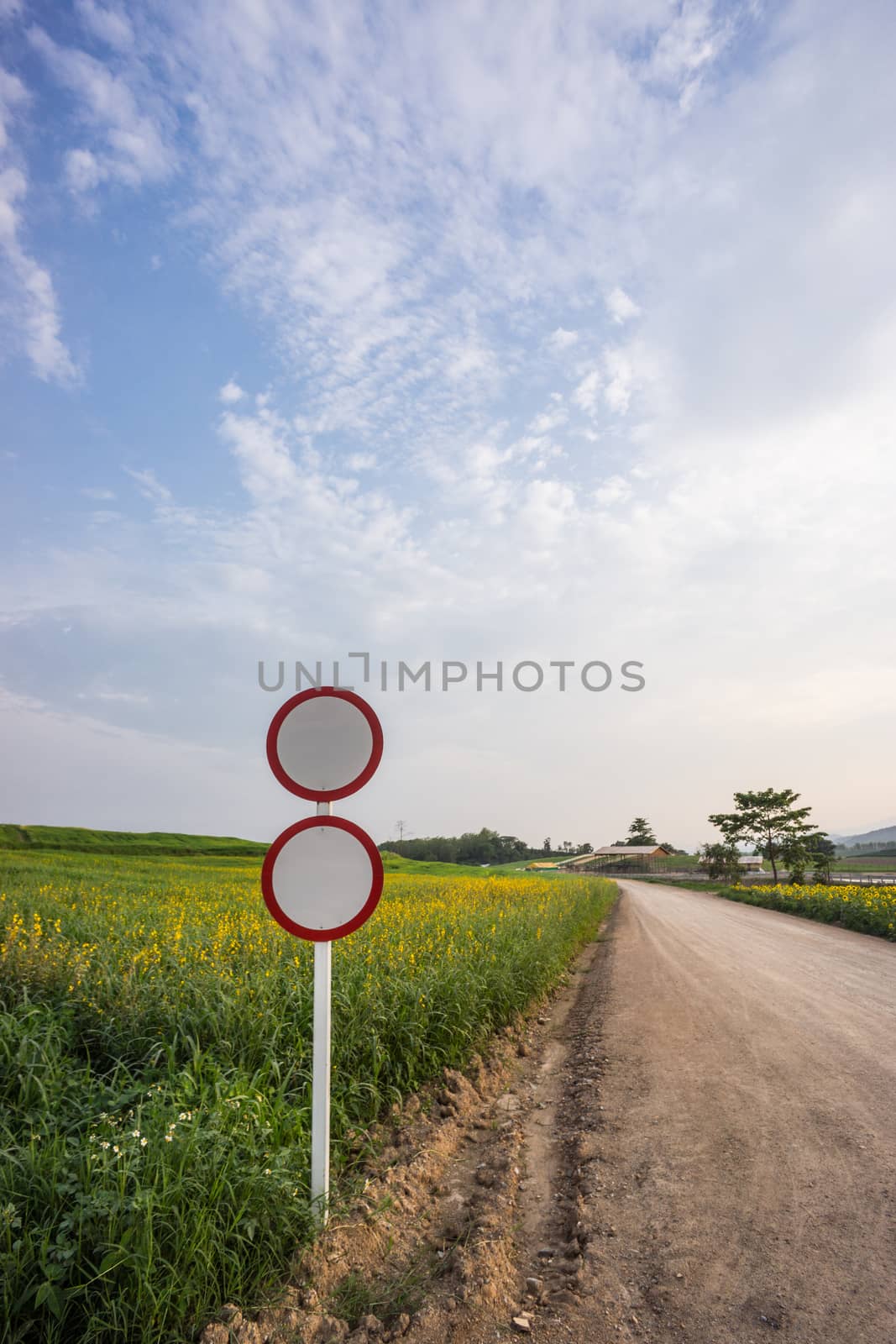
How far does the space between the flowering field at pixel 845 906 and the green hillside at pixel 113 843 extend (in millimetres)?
39602

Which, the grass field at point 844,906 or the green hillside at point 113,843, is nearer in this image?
the grass field at point 844,906

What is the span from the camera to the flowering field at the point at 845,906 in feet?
54.1

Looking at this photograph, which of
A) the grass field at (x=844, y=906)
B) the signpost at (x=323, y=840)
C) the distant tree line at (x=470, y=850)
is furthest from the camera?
the distant tree line at (x=470, y=850)

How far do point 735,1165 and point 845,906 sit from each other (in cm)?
1830

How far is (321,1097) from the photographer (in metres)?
3.14

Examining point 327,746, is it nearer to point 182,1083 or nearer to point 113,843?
point 182,1083

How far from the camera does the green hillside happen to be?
48062mm

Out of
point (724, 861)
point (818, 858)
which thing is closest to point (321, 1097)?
point (818, 858)

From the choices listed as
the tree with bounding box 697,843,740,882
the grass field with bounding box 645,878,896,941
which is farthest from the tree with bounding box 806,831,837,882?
the grass field with bounding box 645,878,896,941

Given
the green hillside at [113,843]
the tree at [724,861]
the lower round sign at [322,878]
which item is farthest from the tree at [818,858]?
the lower round sign at [322,878]

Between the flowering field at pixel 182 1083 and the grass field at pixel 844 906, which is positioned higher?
the flowering field at pixel 182 1083

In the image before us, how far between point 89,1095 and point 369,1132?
1.55m

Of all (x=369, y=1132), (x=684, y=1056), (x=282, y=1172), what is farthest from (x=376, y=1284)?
(x=684, y=1056)

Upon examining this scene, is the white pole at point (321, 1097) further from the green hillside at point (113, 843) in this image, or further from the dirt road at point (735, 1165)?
the green hillside at point (113, 843)
